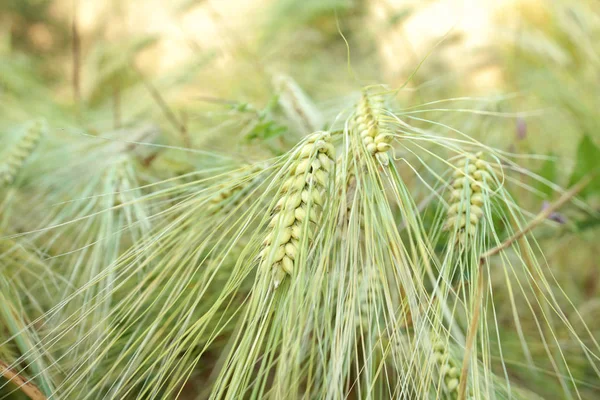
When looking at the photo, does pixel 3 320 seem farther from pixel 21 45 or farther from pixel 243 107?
pixel 21 45

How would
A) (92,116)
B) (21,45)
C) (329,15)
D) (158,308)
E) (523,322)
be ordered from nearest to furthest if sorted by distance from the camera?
(158,308) → (523,322) → (92,116) → (329,15) → (21,45)

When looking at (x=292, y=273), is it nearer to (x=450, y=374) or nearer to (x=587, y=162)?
(x=450, y=374)

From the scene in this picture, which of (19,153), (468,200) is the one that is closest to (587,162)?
(468,200)

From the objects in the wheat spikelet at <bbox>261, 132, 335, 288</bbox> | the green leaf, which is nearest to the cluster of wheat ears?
the wheat spikelet at <bbox>261, 132, 335, 288</bbox>

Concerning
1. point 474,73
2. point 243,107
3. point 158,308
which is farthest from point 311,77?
point 158,308

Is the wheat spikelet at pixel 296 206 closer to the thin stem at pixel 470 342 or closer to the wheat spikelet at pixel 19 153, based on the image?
the thin stem at pixel 470 342

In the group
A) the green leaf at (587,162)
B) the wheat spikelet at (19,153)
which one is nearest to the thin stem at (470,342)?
the green leaf at (587,162)
